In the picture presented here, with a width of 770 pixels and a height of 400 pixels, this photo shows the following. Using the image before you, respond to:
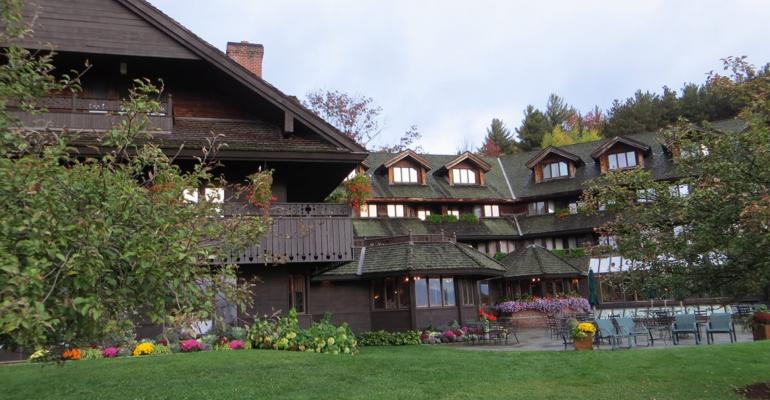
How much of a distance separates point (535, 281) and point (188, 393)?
101 feet

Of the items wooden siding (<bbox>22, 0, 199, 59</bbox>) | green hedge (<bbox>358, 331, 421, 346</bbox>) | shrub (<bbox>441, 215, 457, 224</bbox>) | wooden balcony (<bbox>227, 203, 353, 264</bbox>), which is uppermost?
wooden siding (<bbox>22, 0, 199, 59</bbox>)

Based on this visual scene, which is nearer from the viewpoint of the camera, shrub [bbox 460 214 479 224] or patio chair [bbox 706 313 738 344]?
patio chair [bbox 706 313 738 344]

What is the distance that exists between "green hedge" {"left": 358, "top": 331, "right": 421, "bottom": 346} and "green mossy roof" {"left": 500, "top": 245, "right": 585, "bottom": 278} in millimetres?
11467

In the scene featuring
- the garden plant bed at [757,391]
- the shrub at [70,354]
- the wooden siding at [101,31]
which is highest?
the wooden siding at [101,31]

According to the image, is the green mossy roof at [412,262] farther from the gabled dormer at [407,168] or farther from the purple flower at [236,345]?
the gabled dormer at [407,168]

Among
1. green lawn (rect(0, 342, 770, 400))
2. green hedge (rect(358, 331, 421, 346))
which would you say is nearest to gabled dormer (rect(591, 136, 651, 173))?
green hedge (rect(358, 331, 421, 346))

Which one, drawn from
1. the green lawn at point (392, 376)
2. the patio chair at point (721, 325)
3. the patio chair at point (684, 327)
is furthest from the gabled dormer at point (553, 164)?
the green lawn at point (392, 376)

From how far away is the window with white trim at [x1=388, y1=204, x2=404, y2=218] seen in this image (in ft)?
134

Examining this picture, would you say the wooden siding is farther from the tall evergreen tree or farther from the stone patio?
the tall evergreen tree

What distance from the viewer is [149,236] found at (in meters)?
5.80

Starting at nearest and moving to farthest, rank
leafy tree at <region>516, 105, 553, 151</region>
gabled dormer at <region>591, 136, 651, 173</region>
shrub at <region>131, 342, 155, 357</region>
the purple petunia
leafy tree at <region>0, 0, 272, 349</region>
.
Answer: leafy tree at <region>0, 0, 272, 349</region>, shrub at <region>131, 342, 155, 357</region>, the purple petunia, gabled dormer at <region>591, 136, 651, 173</region>, leafy tree at <region>516, 105, 553, 151</region>

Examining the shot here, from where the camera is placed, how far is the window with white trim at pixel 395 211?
40.7 meters

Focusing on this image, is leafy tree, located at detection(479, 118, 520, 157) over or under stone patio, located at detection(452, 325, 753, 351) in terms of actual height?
over

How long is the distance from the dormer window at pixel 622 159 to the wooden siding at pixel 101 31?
32.8 m
